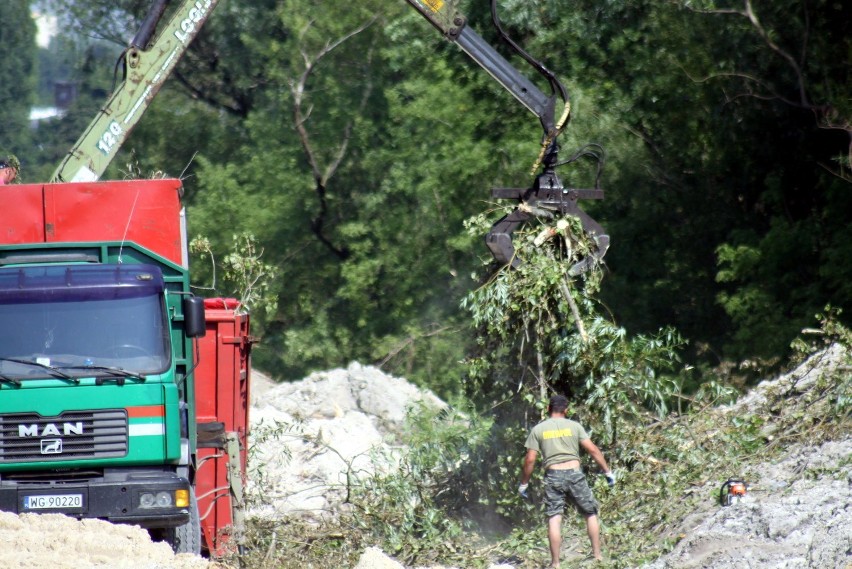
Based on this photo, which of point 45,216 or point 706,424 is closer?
point 45,216

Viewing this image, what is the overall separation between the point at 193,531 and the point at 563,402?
134 inches

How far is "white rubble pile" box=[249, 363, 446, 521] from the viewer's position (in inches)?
538

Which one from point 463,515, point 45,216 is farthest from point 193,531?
point 463,515

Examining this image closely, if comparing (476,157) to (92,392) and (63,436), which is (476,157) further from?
(63,436)

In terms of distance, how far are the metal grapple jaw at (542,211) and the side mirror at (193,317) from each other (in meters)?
3.44

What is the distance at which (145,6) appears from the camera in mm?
32156

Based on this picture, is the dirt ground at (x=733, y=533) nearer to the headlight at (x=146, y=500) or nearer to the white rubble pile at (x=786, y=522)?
the white rubble pile at (x=786, y=522)

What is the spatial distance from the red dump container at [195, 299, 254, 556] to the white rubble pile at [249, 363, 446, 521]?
1228mm

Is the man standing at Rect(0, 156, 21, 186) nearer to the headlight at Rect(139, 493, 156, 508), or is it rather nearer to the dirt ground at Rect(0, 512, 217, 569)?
the headlight at Rect(139, 493, 156, 508)

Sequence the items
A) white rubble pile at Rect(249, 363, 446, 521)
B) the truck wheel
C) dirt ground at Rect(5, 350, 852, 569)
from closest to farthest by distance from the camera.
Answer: dirt ground at Rect(5, 350, 852, 569) < the truck wheel < white rubble pile at Rect(249, 363, 446, 521)

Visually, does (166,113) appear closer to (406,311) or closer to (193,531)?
(406,311)

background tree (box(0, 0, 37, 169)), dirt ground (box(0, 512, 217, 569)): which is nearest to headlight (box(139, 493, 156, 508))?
dirt ground (box(0, 512, 217, 569))

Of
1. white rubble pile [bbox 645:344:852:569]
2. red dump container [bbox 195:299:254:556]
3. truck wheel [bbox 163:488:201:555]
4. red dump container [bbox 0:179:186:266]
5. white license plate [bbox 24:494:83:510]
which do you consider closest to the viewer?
white rubble pile [bbox 645:344:852:569]

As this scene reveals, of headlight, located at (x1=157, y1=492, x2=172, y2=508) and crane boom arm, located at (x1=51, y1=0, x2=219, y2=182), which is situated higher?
crane boom arm, located at (x1=51, y1=0, x2=219, y2=182)
